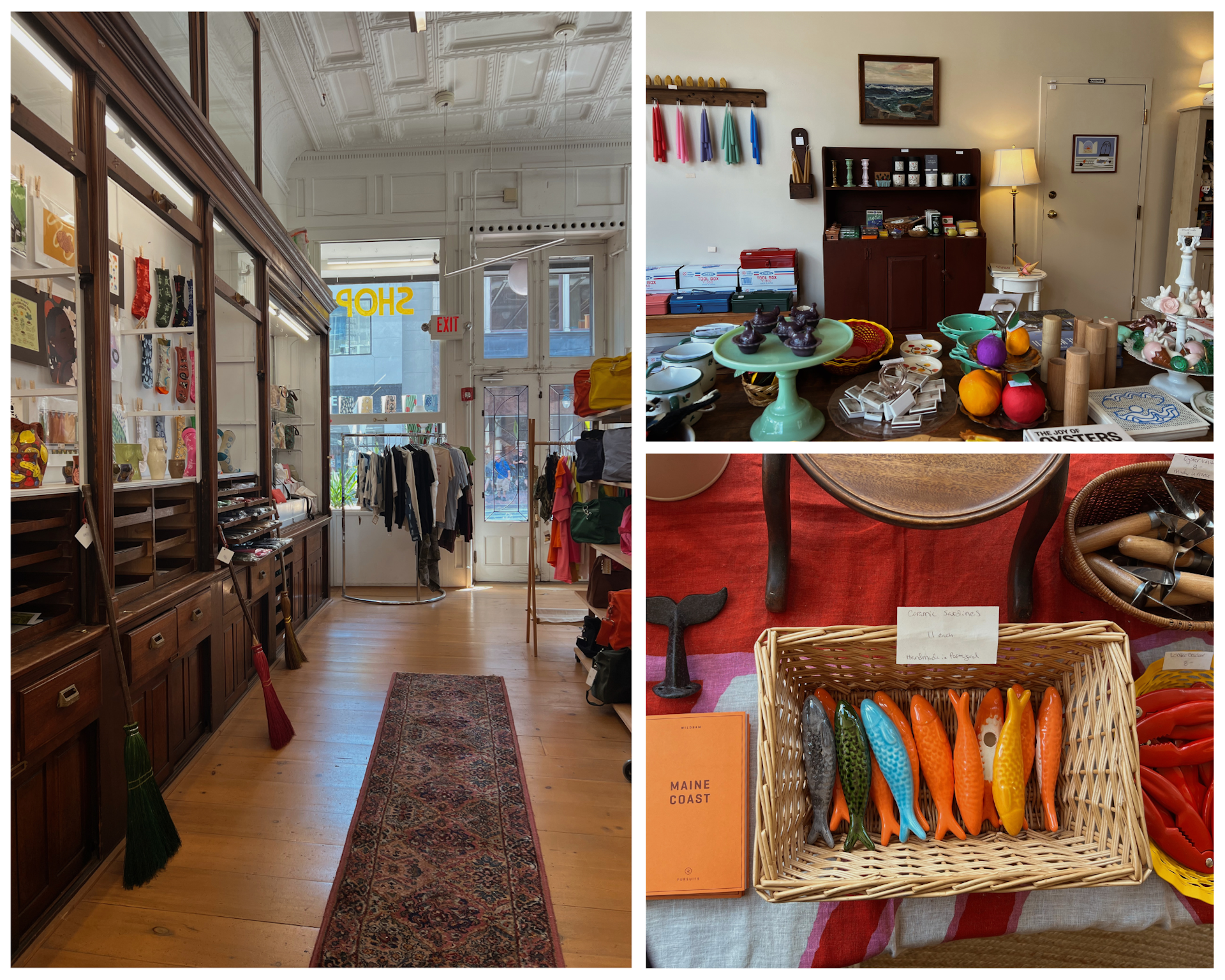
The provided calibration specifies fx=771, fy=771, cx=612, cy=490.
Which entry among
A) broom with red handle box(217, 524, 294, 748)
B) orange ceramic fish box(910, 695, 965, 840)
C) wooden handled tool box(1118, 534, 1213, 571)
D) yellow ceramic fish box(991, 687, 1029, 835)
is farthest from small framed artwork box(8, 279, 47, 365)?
wooden handled tool box(1118, 534, 1213, 571)

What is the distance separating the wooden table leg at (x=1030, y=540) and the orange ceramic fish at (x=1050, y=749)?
15cm

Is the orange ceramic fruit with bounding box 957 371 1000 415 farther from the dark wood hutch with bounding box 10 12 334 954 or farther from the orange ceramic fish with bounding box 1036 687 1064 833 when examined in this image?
the dark wood hutch with bounding box 10 12 334 954

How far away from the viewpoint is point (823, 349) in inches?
42.7

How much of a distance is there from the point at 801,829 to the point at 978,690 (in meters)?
0.42

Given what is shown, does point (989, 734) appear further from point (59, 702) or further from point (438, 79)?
point (438, 79)

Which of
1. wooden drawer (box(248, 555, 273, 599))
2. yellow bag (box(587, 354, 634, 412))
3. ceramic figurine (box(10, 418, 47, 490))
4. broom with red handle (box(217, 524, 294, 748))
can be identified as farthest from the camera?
wooden drawer (box(248, 555, 273, 599))

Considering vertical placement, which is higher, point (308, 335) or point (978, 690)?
point (308, 335)

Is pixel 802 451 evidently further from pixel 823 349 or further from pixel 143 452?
pixel 143 452

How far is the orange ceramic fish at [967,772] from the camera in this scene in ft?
4.29

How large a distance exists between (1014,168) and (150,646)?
107 inches

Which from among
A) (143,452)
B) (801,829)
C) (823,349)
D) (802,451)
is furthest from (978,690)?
(143,452)

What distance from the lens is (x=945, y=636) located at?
133 cm

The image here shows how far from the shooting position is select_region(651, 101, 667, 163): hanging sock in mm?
1242

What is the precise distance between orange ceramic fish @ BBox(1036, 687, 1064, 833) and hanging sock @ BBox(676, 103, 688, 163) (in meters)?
1.11
